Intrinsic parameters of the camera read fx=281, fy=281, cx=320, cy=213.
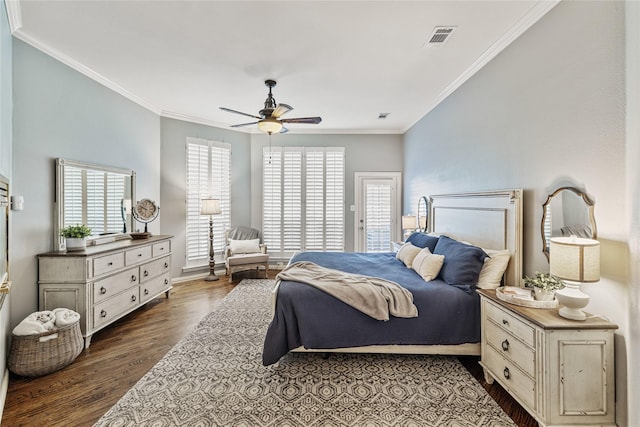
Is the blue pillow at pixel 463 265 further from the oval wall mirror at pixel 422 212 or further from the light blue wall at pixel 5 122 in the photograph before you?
the light blue wall at pixel 5 122

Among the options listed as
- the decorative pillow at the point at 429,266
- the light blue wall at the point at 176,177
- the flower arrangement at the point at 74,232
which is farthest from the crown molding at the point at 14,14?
the decorative pillow at the point at 429,266

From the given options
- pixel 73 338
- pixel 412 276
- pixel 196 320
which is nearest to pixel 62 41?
pixel 73 338

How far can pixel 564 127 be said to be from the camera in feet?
6.89

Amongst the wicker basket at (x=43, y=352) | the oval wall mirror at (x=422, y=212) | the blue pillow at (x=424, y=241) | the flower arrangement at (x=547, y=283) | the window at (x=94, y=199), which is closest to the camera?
the flower arrangement at (x=547, y=283)

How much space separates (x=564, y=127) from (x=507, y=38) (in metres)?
1.12

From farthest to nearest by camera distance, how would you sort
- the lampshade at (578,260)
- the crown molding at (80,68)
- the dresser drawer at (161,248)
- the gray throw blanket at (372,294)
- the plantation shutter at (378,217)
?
the plantation shutter at (378,217) → the dresser drawer at (161,248) → the crown molding at (80,68) → the gray throw blanket at (372,294) → the lampshade at (578,260)

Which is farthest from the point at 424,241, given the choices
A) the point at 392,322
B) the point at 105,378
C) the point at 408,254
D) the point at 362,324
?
the point at 105,378

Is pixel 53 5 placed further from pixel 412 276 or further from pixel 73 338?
pixel 412 276

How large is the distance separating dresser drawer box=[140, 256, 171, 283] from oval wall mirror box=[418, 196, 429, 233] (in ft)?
13.4

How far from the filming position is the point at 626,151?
63.2 inches

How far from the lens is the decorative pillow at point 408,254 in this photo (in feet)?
11.4

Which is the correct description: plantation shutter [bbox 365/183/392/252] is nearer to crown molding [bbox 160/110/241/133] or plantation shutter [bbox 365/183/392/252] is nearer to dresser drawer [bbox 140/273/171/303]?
crown molding [bbox 160/110/241/133]

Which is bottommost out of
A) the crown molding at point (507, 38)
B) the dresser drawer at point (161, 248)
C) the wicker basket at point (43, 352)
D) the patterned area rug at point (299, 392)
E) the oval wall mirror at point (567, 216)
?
the patterned area rug at point (299, 392)

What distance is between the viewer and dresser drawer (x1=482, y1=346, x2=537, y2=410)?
1789mm
